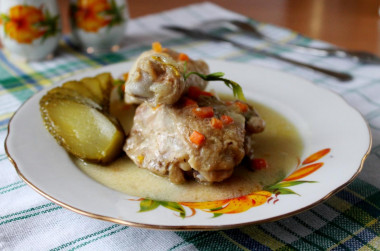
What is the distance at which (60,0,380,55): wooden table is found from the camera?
474 centimetres

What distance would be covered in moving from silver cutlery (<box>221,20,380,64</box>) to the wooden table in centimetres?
47

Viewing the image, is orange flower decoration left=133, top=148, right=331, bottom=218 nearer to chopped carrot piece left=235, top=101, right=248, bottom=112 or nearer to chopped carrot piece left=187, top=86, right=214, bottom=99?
chopped carrot piece left=235, top=101, right=248, bottom=112

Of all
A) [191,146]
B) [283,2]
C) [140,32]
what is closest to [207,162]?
[191,146]

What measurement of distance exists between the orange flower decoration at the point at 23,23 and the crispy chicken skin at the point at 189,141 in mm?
1918

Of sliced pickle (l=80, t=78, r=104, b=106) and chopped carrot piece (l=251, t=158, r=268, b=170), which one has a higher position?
sliced pickle (l=80, t=78, r=104, b=106)

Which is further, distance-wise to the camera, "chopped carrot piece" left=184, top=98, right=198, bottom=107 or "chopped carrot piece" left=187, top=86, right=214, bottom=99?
"chopped carrot piece" left=187, top=86, right=214, bottom=99

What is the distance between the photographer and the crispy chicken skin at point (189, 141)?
83.0 inches

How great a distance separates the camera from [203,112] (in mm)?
2230

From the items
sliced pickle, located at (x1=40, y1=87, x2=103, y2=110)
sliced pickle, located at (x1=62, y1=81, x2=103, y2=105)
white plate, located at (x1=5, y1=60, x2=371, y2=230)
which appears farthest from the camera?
sliced pickle, located at (x1=62, y1=81, x2=103, y2=105)

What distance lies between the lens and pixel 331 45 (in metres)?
4.32

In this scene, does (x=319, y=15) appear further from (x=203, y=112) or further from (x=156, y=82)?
(x=156, y=82)

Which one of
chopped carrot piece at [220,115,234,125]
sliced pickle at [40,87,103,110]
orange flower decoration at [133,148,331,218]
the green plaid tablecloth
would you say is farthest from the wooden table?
orange flower decoration at [133,148,331,218]

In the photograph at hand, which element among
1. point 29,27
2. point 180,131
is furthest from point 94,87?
point 29,27

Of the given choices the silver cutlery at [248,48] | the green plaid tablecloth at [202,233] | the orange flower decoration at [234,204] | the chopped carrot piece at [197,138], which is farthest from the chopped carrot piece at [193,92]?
the silver cutlery at [248,48]
